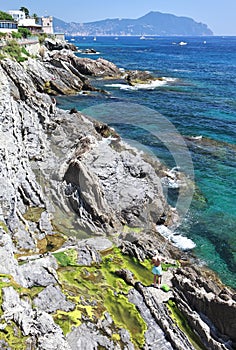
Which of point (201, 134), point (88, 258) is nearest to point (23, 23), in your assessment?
point (201, 134)

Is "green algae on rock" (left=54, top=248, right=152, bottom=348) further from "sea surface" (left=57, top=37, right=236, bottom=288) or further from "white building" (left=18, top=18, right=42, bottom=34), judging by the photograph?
"white building" (left=18, top=18, right=42, bottom=34)

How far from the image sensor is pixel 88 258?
17500mm

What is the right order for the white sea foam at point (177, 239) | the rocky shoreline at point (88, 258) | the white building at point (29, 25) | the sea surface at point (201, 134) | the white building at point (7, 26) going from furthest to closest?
1. the white building at point (29, 25)
2. the white building at point (7, 26)
3. the sea surface at point (201, 134)
4. the white sea foam at point (177, 239)
5. the rocky shoreline at point (88, 258)

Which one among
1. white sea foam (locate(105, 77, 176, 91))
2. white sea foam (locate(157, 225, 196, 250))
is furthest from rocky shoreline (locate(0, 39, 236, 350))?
white sea foam (locate(105, 77, 176, 91))

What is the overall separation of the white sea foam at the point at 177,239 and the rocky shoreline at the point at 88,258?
2.30 ft

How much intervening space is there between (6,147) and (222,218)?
51.9 feet

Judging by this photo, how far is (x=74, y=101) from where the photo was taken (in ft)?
182

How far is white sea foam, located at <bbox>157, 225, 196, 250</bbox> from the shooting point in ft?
72.5

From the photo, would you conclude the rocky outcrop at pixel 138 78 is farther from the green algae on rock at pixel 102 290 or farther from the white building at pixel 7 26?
the green algae on rock at pixel 102 290

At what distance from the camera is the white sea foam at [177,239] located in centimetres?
2211

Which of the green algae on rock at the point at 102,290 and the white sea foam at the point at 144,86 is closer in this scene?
the green algae on rock at the point at 102,290

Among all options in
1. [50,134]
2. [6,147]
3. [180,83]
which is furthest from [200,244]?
[180,83]

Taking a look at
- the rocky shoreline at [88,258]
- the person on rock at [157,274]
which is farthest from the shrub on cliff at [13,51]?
the person on rock at [157,274]

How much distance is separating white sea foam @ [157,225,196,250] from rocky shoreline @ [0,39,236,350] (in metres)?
0.70
